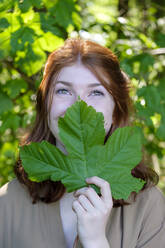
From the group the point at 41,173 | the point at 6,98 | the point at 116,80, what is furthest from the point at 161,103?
the point at 41,173

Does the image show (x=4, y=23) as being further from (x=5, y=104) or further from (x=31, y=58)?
(x=5, y=104)

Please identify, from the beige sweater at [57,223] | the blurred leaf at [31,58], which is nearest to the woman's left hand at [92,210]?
the beige sweater at [57,223]

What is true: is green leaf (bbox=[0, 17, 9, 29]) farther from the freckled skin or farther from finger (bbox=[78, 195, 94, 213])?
finger (bbox=[78, 195, 94, 213])

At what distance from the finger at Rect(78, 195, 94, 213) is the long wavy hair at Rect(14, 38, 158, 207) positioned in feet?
1.55

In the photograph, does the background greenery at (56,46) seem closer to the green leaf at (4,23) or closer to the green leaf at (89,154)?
the green leaf at (4,23)

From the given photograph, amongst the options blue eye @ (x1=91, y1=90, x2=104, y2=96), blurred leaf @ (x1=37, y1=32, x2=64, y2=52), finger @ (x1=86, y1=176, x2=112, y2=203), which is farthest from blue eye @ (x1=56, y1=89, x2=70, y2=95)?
blurred leaf @ (x1=37, y1=32, x2=64, y2=52)

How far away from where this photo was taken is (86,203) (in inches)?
46.4

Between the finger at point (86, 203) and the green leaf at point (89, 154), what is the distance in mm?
47

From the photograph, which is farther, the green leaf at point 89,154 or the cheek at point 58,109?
the cheek at point 58,109

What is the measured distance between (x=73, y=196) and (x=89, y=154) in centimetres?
52

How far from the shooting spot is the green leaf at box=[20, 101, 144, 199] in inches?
44.0

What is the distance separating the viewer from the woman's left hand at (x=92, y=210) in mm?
1156

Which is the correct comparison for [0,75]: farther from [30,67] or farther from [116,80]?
[116,80]

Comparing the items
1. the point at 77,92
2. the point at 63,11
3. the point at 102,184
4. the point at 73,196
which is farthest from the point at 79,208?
the point at 63,11
